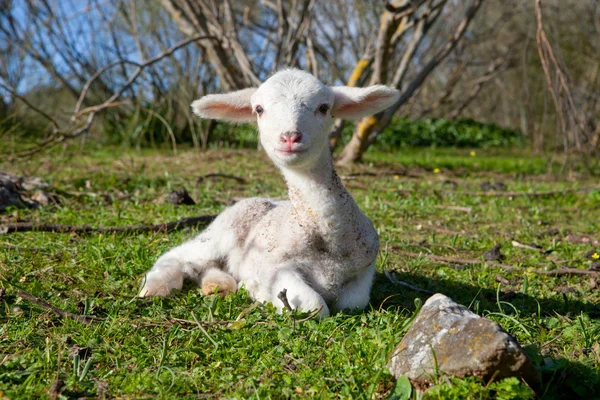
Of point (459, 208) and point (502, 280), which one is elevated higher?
point (502, 280)

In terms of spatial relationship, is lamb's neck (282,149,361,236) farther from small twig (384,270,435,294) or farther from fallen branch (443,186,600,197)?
fallen branch (443,186,600,197)

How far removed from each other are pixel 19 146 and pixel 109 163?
1.53 m

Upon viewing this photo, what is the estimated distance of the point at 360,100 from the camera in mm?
3463

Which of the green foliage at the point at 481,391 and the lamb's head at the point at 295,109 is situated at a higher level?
the lamb's head at the point at 295,109

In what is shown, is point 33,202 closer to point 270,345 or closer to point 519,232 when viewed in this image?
point 270,345

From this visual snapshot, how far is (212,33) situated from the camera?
9.24 meters

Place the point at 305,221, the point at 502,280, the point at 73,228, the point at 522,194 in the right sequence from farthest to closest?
the point at 522,194, the point at 73,228, the point at 502,280, the point at 305,221

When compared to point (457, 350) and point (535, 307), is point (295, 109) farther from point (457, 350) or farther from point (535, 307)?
point (535, 307)

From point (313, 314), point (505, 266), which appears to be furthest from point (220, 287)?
point (505, 266)

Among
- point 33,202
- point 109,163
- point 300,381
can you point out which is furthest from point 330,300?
point 109,163

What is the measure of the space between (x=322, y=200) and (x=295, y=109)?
1.63 feet

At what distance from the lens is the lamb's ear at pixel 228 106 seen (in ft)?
11.4

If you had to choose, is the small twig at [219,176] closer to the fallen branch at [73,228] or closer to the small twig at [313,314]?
the fallen branch at [73,228]

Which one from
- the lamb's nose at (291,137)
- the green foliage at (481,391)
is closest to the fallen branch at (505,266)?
the lamb's nose at (291,137)
